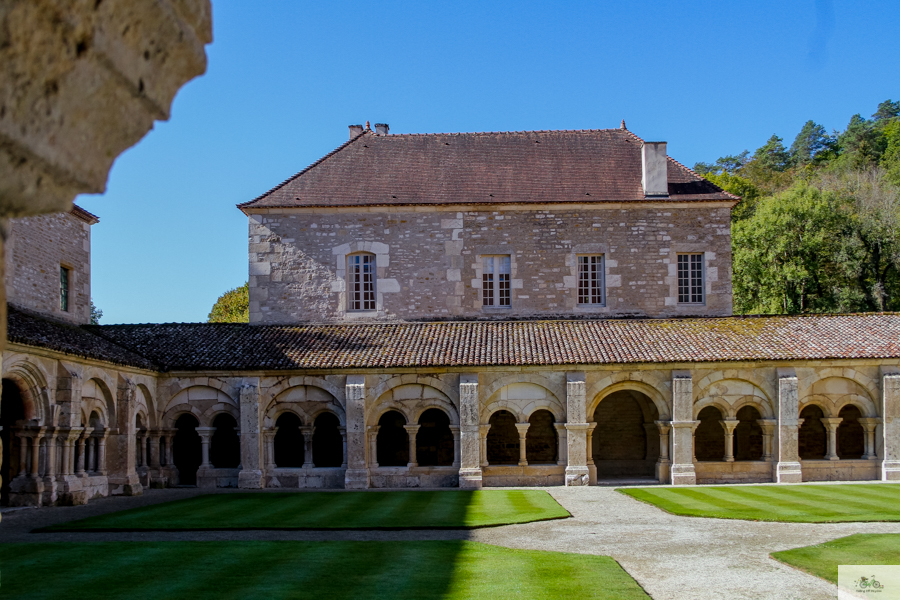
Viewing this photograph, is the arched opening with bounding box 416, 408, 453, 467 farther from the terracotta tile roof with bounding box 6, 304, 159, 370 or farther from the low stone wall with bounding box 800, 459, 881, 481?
the low stone wall with bounding box 800, 459, 881, 481

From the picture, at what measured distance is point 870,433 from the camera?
2453 centimetres

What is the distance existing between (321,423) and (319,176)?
805 centimetres

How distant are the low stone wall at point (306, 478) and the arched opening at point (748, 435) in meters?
12.0

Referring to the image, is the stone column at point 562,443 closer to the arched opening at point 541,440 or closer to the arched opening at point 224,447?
the arched opening at point 541,440

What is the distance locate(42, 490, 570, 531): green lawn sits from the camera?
1545 centimetres

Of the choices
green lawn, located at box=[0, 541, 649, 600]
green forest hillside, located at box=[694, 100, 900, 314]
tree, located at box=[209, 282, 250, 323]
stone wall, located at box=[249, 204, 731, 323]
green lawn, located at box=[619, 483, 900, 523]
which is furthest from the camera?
tree, located at box=[209, 282, 250, 323]

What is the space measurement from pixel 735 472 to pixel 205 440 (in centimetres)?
1448

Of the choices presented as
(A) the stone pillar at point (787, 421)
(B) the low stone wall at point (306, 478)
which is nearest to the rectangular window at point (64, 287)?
(B) the low stone wall at point (306, 478)

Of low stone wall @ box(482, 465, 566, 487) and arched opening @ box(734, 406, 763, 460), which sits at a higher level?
arched opening @ box(734, 406, 763, 460)

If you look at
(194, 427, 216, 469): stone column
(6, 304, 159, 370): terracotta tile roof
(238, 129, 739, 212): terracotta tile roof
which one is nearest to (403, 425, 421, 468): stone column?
(194, 427, 216, 469): stone column

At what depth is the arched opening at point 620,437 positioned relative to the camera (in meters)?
27.3

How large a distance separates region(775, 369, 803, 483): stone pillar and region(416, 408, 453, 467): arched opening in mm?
9336

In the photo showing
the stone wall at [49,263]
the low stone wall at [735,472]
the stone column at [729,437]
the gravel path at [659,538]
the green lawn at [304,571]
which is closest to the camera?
the green lawn at [304,571]

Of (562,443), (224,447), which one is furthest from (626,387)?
(224,447)
